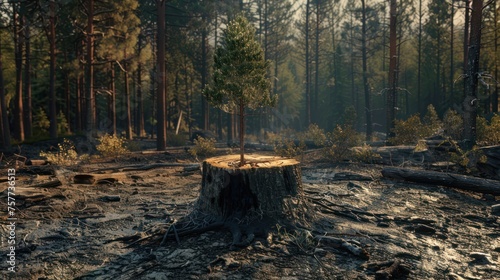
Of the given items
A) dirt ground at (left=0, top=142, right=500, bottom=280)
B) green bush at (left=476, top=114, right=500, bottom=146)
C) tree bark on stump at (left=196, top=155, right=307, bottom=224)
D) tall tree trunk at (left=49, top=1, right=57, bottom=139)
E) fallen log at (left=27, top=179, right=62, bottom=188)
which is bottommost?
dirt ground at (left=0, top=142, right=500, bottom=280)

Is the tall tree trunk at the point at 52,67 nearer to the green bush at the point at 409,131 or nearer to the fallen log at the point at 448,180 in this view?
the green bush at the point at 409,131

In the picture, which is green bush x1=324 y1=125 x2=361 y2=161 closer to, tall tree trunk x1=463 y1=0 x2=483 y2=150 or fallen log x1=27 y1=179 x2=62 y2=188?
tall tree trunk x1=463 y1=0 x2=483 y2=150

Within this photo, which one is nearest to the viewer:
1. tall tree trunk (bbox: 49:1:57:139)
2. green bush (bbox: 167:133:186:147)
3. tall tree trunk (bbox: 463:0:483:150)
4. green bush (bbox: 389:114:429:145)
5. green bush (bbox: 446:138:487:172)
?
green bush (bbox: 446:138:487:172)

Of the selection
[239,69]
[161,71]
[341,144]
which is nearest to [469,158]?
[341,144]

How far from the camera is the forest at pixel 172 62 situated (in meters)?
21.0

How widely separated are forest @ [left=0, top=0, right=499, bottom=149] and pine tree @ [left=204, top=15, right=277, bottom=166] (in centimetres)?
412

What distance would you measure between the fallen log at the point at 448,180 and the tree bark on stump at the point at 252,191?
5.68m

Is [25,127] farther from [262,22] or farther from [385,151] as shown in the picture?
[262,22]

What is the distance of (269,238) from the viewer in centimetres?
604

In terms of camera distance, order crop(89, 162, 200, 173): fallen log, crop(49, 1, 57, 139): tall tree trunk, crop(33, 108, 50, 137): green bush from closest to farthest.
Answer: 1. crop(89, 162, 200, 173): fallen log
2. crop(49, 1, 57, 139): tall tree trunk
3. crop(33, 108, 50, 137): green bush

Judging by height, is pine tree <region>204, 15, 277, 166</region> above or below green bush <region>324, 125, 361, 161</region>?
above

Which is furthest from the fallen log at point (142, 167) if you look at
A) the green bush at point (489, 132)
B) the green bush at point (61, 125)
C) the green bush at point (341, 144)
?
the green bush at point (61, 125)

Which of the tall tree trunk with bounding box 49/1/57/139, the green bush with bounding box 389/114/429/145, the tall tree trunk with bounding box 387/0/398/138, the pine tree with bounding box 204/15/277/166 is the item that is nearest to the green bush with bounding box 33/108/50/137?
the tall tree trunk with bounding box 49/1/57/139

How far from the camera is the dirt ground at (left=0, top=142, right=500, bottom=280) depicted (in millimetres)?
5281
